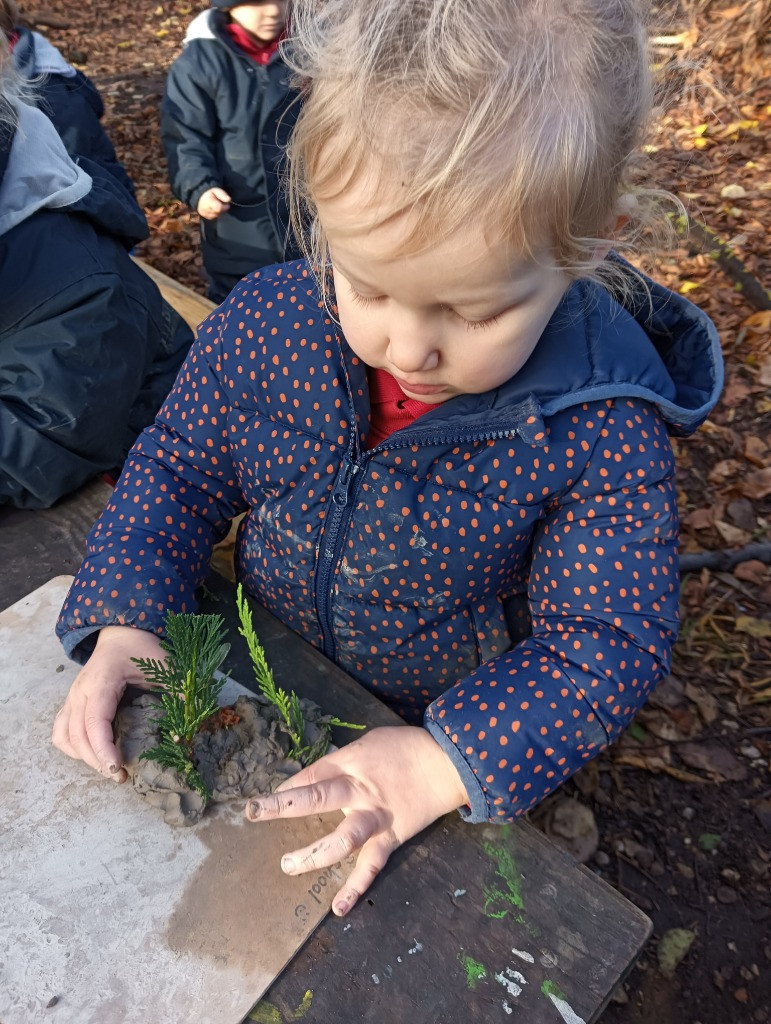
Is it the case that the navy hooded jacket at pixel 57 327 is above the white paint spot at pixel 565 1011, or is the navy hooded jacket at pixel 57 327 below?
above

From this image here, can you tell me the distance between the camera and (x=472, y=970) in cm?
126

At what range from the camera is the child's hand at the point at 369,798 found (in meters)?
1.34

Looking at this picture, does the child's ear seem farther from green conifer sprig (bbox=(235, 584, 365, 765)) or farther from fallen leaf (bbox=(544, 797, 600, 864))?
fallen leaf (bbox=(544, 797, 600, 864))

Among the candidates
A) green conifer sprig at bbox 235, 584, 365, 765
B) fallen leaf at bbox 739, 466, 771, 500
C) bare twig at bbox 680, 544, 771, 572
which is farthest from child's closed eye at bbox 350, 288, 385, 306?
fallen leaf at bbox 739, 466, 771, 500

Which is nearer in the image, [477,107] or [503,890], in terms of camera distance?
[477,107]

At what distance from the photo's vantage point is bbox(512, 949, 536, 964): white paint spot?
50.1 inches

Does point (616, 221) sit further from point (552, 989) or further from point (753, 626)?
point (753, 626)

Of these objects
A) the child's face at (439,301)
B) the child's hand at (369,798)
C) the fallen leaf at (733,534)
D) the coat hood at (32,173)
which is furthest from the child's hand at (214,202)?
the child's hand at (369,798)

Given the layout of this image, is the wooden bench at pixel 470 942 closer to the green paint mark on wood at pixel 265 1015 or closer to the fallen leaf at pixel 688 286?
the green paint mark on wood at pixel 265 1015

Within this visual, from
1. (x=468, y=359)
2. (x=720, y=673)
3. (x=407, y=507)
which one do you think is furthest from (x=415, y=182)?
(x=720, y=673)

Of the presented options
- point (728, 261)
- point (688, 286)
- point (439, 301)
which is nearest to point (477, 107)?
point (439, 301)

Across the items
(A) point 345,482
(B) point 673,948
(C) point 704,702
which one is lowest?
(B) point 673,948

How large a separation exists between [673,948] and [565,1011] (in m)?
1.47

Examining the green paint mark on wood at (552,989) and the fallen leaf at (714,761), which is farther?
the fallen leaf at (714,761)
